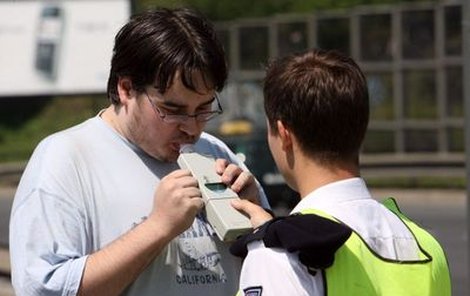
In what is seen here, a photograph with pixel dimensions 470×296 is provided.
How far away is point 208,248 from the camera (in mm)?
3451

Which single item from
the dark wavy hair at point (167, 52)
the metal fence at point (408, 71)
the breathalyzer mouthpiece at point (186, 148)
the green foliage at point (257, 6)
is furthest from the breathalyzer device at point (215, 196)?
the green foliage at point (257, 6)

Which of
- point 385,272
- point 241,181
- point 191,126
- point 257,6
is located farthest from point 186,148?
point 257,6

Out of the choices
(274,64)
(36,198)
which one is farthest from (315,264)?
(36,198)

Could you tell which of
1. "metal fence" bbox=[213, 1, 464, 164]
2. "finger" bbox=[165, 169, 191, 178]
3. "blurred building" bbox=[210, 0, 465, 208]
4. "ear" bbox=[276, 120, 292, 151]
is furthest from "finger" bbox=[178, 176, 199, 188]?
"blurred building" bbox=[210, 0, 465, 208]

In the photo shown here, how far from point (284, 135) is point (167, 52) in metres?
0.53

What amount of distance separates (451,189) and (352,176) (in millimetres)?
21946

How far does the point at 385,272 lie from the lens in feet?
9.63

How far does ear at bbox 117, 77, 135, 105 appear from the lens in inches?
135

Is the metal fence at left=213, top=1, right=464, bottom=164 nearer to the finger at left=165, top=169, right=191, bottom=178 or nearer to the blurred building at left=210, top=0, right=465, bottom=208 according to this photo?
the blurred building at left=210, top=0, right=465, bottom=208

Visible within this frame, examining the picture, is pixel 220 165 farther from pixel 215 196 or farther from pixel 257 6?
pixel 257 6

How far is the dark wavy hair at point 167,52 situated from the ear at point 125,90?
1 cm

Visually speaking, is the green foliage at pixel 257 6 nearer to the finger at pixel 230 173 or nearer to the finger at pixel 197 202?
the finger at pixel 230 173

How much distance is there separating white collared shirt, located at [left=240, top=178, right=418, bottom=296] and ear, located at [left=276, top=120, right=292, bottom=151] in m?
0.12

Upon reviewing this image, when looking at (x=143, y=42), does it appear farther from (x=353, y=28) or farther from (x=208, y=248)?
(x=353, y=28)
